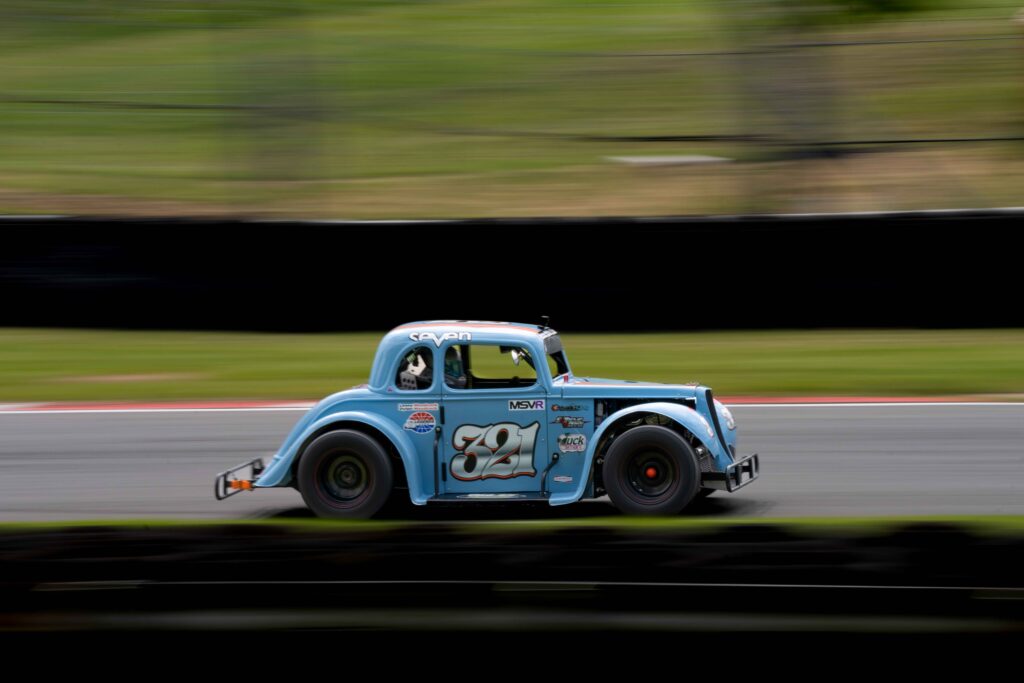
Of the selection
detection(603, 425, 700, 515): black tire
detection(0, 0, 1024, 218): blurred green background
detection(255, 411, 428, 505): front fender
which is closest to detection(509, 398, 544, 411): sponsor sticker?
detection(603, 425, 700, 515): black tire

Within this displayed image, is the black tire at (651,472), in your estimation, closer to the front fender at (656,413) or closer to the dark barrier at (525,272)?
the front fender at (656,413)

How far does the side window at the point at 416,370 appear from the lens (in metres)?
7.79

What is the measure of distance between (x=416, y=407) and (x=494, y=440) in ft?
1.65

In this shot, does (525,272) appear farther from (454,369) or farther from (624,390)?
(624,390)

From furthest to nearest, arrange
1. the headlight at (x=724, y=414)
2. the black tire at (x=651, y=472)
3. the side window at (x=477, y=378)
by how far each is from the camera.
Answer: the headlight at (x=724, y=414) < the side window at (x=477, y=378) < the black tire at (x=651, y=472)

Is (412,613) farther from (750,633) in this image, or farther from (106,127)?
(106,127)

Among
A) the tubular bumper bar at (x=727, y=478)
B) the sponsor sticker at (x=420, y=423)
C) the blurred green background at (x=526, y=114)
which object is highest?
the blurred green background at (x=526, y=114)

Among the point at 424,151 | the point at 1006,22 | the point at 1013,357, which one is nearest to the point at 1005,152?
the point at 1006,22

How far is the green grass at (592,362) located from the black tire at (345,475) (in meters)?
4.81

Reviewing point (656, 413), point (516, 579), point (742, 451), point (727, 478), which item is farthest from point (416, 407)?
point (516, 579)

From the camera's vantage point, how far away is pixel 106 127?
19000 millimetres

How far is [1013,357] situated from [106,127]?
12832mm

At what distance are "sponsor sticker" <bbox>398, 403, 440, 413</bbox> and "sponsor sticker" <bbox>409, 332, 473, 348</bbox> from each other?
368 mm

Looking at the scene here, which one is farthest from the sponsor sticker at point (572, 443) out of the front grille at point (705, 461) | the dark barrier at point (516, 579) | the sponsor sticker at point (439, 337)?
the dark barrier at point (516, 579)
